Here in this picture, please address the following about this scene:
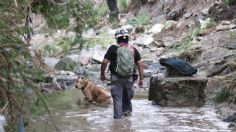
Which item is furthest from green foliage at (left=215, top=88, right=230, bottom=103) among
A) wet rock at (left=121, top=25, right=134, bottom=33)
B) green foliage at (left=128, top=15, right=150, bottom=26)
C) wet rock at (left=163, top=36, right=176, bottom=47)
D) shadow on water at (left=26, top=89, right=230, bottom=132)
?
green foliage at (left=128, top=15, right=150, bottom=26)

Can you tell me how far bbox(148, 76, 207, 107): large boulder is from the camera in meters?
11.1

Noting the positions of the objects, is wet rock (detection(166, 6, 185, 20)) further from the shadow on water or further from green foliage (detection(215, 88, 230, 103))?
green foliage (detection(215, 88, 230, 103))

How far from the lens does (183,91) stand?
11117 millimetres

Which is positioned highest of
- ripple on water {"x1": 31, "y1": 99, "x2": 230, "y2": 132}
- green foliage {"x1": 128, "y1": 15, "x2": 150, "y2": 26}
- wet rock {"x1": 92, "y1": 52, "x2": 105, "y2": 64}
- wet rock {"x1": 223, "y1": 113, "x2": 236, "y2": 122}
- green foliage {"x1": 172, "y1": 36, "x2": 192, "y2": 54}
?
green foliage {"x1": 128, "y1": 15, "x2": 150, "y2": 26}

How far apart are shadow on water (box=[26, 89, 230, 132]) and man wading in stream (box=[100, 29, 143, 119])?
44 centimetres

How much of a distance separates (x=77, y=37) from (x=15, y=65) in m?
2.54

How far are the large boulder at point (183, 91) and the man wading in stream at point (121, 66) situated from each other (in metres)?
1.34

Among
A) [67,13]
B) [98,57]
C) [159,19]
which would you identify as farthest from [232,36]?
[67,13]

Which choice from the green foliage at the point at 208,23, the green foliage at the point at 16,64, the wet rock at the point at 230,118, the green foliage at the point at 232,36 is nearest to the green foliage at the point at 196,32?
the green foliage at the point at 208,23

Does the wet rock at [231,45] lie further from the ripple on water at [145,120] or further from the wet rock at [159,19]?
the wet rock at [159,19]

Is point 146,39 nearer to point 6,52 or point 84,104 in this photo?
point 84,104

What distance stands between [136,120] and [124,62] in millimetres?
1123

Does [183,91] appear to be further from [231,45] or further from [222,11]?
[222,11]

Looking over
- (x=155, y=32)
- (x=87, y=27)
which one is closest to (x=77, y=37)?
(x=87, y=27)
